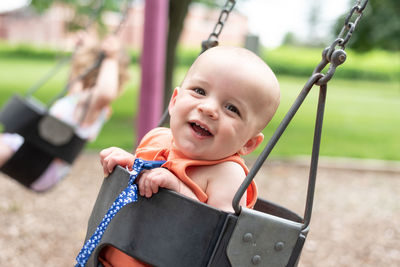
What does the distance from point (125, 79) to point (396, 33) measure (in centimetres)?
571

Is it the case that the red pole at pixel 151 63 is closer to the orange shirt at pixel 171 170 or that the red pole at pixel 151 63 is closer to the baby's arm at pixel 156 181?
the orange shirt at pixel 171 170

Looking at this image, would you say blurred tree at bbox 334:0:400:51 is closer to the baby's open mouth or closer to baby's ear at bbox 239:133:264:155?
baby's ear at bbox 239:133:264:155

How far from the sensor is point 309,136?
767 cm

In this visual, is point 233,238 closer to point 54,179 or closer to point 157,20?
point 54,179

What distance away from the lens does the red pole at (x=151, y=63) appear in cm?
293

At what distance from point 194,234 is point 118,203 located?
6.4 inches

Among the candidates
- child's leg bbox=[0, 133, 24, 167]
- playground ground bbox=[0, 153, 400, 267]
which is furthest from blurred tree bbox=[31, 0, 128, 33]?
child's leg bbox=[0, 133, 24, 167]

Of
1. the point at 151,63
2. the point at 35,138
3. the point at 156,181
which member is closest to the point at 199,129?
the point at 156,181

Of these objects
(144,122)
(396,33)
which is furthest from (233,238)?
(396,33)

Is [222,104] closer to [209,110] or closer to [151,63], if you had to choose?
[209,110]

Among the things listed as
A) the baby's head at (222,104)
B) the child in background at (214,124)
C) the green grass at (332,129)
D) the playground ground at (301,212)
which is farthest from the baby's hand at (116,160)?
the green grass at (332,129)

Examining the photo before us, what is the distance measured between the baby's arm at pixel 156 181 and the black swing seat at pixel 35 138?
1370 mm

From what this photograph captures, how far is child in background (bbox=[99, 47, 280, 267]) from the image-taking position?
106 cm

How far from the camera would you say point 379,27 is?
25.1 feet
